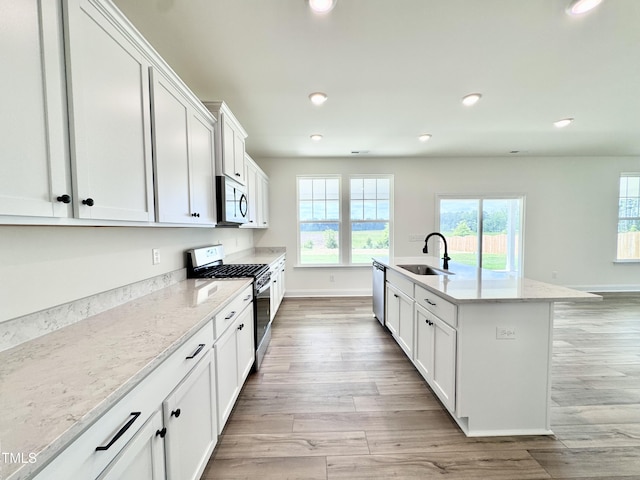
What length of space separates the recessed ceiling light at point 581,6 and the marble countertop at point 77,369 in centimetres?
279

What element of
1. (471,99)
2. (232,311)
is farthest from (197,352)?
(471,99)

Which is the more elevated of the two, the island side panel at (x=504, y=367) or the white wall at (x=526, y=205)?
the white wall at (x=526, y=205)

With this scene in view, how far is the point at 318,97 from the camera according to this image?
2.62m

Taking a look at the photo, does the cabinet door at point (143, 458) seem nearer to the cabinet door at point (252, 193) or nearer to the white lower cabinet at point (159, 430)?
the white lower cabinet at point (159, 430)

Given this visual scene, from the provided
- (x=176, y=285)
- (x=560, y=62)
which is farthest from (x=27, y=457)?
(x=560, y=62)

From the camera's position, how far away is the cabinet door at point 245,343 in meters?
1.93

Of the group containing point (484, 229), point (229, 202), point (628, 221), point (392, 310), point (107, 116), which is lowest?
point (392, 310)

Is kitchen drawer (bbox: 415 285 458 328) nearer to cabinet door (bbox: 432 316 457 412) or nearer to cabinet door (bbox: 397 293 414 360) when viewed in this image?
cabinet door (bbox: 432 316 457 412)

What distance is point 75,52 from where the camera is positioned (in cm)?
94

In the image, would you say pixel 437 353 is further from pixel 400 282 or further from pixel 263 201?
pixel 263 201

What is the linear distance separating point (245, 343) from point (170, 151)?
59.4 inches

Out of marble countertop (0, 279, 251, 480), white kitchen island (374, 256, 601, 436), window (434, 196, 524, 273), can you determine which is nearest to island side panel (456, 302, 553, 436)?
white kitchen island (374, 256, 601, 436)

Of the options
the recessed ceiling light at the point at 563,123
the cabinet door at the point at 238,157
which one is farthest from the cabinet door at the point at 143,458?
the recessed ceiling light at the point at 563,123

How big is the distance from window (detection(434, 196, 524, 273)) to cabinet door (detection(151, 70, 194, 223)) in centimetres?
476
